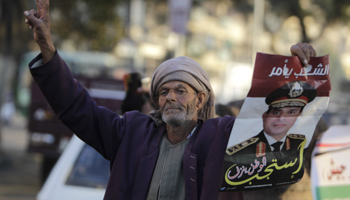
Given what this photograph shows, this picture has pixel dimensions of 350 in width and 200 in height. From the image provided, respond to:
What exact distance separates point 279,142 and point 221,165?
0.30 m

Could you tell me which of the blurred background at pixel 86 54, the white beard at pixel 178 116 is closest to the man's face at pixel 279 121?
the white beard at pixel 178 116

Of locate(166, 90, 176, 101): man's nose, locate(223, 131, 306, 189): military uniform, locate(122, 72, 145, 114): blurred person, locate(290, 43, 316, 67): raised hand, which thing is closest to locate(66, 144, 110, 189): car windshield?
locate(122, 72, 145, 114): blurred person

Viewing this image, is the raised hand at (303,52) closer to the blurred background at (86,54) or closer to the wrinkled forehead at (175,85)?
the wrinkled forehead at (175,85)

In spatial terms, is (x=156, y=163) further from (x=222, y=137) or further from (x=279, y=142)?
(x=279, y=142)

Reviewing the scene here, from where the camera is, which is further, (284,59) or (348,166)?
(348,166)

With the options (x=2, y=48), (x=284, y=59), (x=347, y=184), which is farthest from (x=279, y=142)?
(x=2, y=48)

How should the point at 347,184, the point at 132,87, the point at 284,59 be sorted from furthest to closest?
1. the point at 132,87
2. the point at 347,184
3. the point at 284,59

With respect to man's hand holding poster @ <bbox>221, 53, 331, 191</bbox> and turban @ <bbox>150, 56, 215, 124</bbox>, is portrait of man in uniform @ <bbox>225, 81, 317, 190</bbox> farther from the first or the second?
turban @ <bbox>150, 56, 215, 124</bbox>

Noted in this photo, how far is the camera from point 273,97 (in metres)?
2.38

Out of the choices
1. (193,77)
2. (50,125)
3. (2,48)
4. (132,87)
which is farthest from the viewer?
(2,48)

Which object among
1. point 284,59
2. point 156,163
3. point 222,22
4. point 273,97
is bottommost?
point 156,163

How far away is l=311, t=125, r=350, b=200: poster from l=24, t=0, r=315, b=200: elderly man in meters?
1.28

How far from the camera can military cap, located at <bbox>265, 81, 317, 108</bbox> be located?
2379 millimetres

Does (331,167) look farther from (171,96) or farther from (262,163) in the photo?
(171,96)
